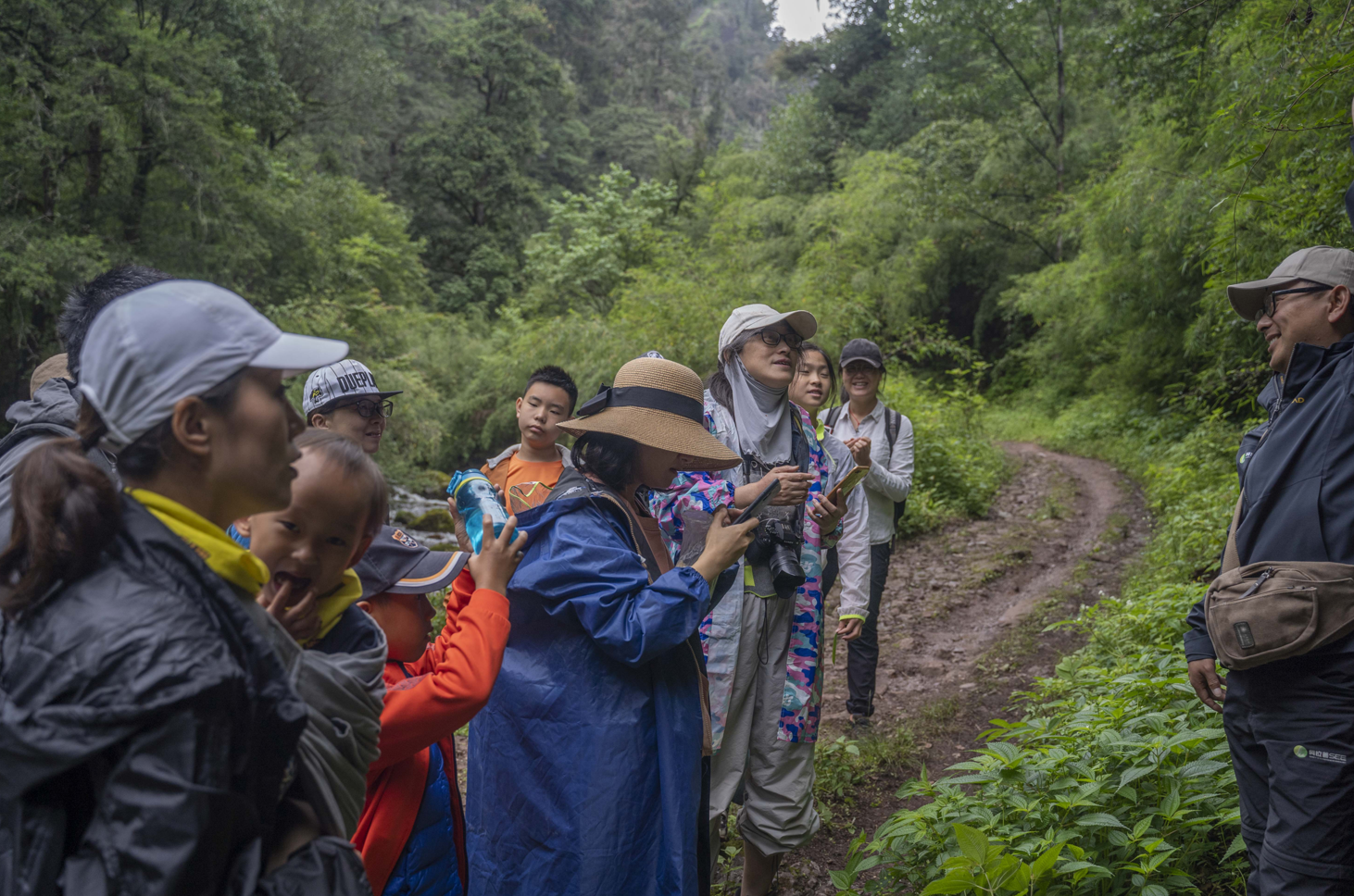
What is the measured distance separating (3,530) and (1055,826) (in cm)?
296

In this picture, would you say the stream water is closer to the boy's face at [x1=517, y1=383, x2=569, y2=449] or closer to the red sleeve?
the boy's face at [x1=517, y1=383, x2=569, y2=449]

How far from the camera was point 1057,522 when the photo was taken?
947 centimetres

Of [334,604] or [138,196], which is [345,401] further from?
[138,196]

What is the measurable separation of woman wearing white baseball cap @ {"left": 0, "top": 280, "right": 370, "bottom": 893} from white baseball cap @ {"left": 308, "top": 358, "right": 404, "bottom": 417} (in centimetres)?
167

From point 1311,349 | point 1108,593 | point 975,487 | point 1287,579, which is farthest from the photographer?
point 975,487

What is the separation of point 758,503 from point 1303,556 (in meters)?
1.37

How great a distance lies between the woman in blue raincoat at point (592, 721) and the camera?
1.84 meters

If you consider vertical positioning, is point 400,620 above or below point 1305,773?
above

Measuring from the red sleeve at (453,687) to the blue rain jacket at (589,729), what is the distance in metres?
0.24

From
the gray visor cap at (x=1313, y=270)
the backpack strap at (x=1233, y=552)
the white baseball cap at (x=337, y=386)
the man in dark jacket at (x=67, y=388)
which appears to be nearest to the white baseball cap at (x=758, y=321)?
the white baseball cap at (x=337, y=386)

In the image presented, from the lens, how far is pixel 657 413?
2162 millimetres


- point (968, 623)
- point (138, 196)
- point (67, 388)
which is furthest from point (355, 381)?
point (138, 196)

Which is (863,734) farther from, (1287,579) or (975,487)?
(975,487)

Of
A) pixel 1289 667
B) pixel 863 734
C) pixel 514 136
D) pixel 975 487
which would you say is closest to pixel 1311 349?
pixel 1289 667
